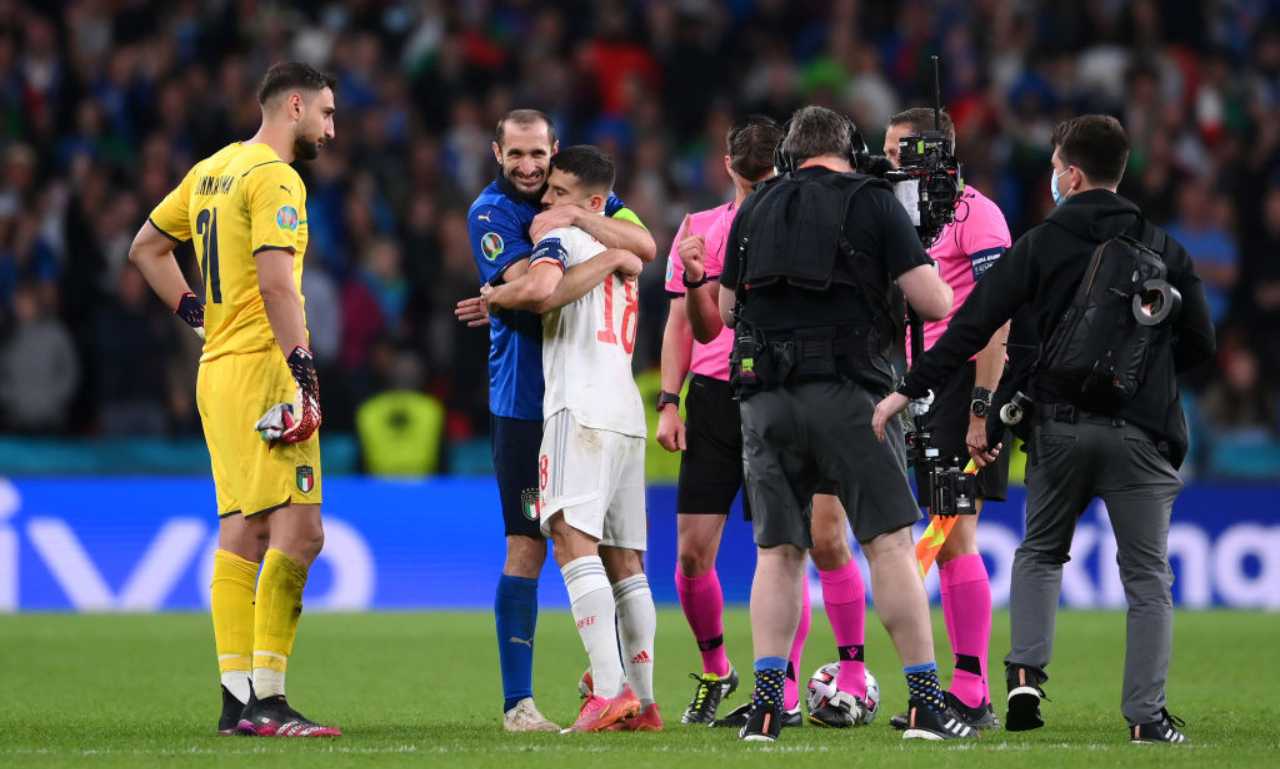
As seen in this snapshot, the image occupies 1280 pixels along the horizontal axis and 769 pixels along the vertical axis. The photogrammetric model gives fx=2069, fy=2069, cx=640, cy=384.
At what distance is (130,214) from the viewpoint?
1698cm

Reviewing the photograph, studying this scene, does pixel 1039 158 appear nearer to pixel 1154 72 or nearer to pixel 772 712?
pixel 1154 72

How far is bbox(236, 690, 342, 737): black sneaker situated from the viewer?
297 inches

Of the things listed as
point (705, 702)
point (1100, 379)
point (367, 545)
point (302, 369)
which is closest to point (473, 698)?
point (705, 702)

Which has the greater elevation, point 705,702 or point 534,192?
point 534,192

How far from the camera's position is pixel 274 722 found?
24.8 feet

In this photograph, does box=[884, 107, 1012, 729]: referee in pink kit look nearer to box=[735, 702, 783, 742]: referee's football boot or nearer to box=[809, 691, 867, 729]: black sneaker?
box=[809, 691, 867, 729]: black sneaker

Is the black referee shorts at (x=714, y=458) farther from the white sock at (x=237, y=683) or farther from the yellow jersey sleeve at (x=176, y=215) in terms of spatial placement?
the yellow jersey sleeve at (x=176, y=215)

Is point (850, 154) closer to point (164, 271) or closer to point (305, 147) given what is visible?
point (305, 147)

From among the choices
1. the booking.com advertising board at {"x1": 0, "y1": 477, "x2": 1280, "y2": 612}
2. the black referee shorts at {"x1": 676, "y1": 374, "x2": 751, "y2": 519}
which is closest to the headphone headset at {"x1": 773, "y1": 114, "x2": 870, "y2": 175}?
the black referee shorts at {"x1": 676, "y1": 374, "x2": 751, "y2": 519}

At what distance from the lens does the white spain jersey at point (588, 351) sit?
7.69 metres

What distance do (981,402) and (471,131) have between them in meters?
10.9

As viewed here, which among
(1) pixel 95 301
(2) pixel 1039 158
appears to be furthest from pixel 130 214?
(2) pixel 1039 158

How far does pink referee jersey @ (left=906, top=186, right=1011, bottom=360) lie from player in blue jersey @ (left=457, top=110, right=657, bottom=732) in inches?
55.1

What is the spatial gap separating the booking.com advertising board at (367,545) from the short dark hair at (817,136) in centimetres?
751
